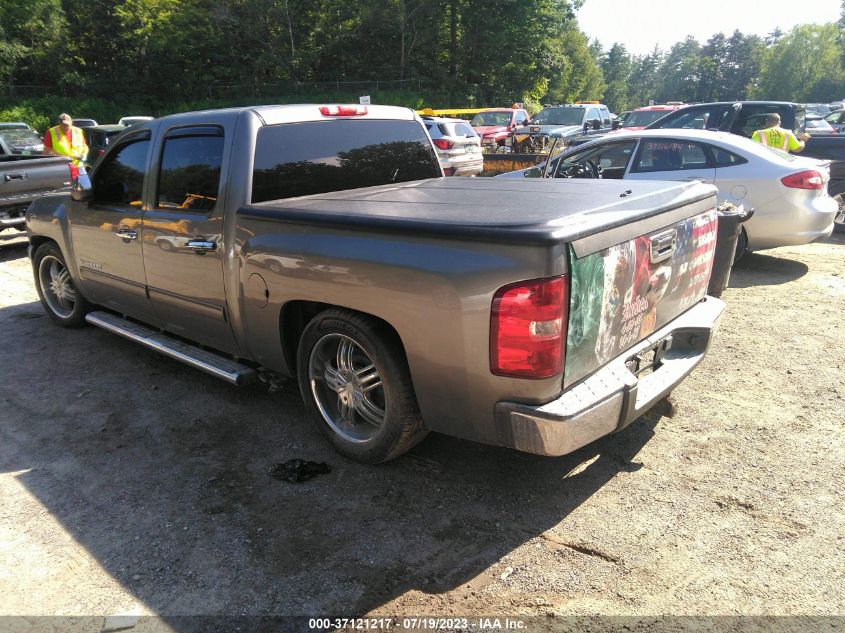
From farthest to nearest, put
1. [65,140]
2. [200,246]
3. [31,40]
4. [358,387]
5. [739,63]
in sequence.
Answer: [739,63] → [31,40] → [65,140] → [200,246] → [358,387]

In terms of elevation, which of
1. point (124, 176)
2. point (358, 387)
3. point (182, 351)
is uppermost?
point (124, 176)

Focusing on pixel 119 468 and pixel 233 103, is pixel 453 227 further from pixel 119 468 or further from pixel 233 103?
pixel 233 103

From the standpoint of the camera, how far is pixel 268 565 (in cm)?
271

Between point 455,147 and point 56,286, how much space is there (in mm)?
11377

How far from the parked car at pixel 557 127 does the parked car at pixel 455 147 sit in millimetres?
1406

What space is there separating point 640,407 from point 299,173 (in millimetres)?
2494

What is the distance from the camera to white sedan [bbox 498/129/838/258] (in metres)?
6.76

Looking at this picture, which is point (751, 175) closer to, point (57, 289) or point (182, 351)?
point (182, 351)

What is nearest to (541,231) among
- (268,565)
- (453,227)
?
(453,227)

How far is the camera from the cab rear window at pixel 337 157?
12.3 feet

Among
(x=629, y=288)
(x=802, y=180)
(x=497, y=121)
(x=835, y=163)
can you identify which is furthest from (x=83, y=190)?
(x=497, y=121)

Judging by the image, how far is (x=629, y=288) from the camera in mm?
2879

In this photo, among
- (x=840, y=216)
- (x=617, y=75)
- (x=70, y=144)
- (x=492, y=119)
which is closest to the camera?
(x=840, y=216)

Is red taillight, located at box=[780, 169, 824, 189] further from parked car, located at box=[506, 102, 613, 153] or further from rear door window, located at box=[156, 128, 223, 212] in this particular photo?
parked car, located at box=[506, 102, 613, 153]
